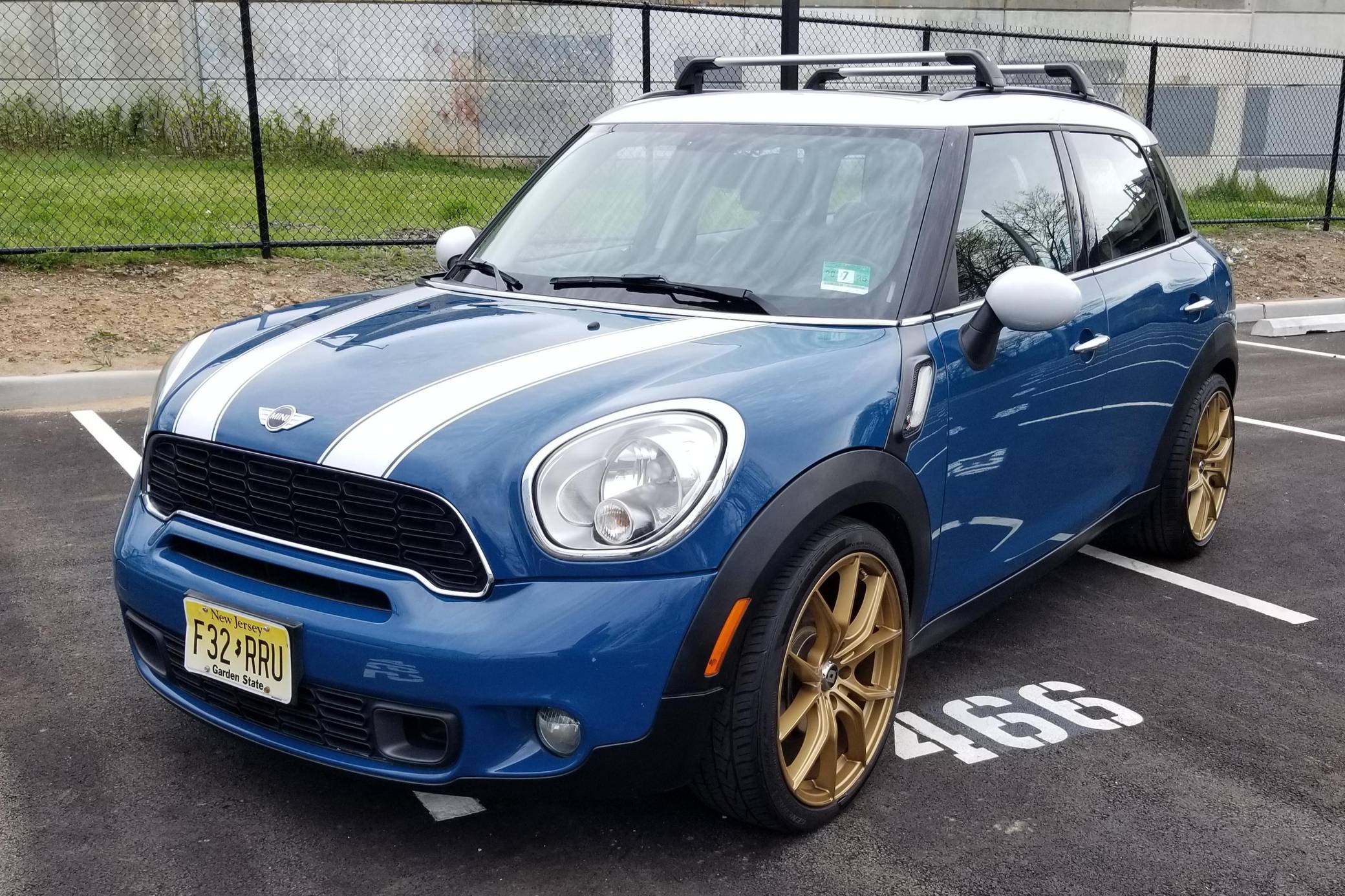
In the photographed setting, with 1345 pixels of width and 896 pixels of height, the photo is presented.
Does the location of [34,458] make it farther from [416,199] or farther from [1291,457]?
[416,199]

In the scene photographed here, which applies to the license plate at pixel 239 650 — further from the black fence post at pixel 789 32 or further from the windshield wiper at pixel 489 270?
the black fence post at pixel 789 32

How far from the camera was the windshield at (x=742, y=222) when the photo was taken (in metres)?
3.29

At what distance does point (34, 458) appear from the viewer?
5906 millimetres

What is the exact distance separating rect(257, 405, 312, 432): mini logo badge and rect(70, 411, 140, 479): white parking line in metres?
3.02

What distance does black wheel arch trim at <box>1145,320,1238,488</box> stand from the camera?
14.6 ft

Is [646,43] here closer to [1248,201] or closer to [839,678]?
[839,678]

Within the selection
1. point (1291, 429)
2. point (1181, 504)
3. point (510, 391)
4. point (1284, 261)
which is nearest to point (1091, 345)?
point (1181, 504)

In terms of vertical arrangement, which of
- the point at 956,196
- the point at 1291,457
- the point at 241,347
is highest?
the point at 956,196

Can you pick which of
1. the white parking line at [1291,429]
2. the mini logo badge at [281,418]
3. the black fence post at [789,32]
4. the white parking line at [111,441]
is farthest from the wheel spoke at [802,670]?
the black fence post at [789,32]

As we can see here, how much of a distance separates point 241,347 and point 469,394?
0.80 m

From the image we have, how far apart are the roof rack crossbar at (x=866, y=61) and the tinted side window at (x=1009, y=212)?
0.75 feet

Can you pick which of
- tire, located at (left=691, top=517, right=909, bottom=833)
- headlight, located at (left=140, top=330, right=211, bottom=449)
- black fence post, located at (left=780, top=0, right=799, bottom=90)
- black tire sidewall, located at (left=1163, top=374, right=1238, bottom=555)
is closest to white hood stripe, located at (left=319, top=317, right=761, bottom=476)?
tire, located at (left=691, top=517, right=909, bottom=833)

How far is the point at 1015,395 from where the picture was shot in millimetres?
3402

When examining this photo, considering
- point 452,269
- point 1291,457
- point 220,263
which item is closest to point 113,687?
point 452,269
